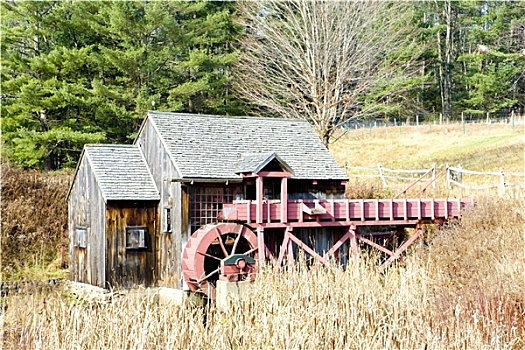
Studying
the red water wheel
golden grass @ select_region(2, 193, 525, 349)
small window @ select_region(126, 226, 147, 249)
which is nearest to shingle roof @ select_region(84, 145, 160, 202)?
small window @ select_region(126, 226, 147, 249)

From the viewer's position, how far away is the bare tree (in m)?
28.3

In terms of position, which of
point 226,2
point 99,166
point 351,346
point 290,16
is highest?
point 226,2

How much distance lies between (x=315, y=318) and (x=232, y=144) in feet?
34.7

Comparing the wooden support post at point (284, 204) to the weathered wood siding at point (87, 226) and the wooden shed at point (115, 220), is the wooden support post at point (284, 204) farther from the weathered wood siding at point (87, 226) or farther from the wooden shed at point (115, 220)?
the weathered wood siding at point (87, 226)

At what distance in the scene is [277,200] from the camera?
19.0 meters

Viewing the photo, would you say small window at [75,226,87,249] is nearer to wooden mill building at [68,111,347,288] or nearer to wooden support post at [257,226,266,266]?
wooden mill building at [68,111,347,288]

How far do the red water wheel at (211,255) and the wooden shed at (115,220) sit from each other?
1504 mm

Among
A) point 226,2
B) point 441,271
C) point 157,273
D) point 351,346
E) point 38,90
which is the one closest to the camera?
point 351,346

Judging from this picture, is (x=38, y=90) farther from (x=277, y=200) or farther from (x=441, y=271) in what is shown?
(x=441, y=271)

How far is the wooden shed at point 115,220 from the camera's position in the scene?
18.3 m

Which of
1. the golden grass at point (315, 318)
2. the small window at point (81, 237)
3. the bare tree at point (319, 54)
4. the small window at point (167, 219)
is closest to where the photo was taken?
the golden grass at point (315, 318)

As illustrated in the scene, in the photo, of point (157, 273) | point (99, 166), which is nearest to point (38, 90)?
point (99, 166)

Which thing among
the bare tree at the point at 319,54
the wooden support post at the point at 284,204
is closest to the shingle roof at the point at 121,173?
the wooden support post at the point at 284,204

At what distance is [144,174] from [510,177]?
15.3m
